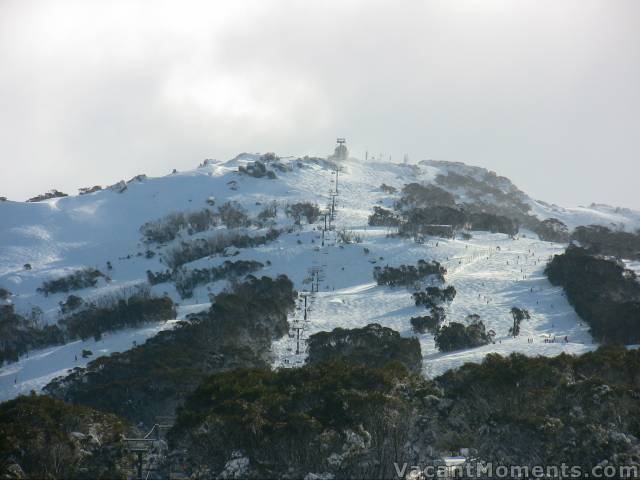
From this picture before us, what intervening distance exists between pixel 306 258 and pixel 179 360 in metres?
51.8

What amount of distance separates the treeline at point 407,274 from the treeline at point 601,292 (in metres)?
12.9

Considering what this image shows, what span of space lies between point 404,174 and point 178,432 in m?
171

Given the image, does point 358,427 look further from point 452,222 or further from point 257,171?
point 257,171

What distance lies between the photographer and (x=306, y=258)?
103625 mm

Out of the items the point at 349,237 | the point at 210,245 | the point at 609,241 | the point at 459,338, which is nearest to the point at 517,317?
the point at 459,338

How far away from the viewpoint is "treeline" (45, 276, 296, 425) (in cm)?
4659

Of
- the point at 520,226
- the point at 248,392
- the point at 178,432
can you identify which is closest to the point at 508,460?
the point at 248,392

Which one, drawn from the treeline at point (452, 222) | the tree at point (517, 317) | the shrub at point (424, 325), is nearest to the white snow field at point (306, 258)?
the shrub at point (424, 325)

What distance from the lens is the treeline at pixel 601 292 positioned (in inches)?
2477

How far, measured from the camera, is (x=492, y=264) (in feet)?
324

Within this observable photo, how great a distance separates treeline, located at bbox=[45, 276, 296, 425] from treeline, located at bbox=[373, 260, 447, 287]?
16.5 metres

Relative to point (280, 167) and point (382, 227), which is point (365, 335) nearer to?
point (382, 227)

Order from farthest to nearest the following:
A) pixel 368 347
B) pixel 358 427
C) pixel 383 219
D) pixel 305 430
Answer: pixel 383 219 → pixel 368 347 → pixel 358 427 → pixel 305 430

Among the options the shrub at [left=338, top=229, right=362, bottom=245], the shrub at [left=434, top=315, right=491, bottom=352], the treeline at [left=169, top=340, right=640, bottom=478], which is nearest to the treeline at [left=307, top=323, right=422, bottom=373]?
the shrub at [left=434, top=315, right=491, bottom=352]
